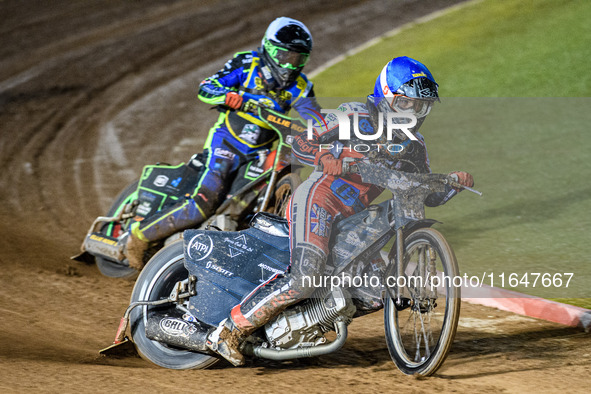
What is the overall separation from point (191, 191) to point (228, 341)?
9.44ft

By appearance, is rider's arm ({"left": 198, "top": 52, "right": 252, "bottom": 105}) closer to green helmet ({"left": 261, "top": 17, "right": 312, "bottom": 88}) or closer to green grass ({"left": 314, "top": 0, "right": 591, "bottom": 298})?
green helmet ({"left": 261, "top": 17, "right": 312, "bottom": 88})

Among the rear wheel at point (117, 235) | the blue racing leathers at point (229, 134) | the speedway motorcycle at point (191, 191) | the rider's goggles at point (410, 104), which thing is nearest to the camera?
the rider's goggles at point (410, 104)

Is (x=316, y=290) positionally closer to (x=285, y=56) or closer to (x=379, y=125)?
(x=379, y=125)

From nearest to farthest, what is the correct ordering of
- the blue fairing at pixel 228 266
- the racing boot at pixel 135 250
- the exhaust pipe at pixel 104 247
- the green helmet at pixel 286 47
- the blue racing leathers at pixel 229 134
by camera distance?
the blue fairing at pixel 228 266, the green helmet at pixel 286 47, the blue racing leathers at pixel 229 134, the racing boot at pixel 135 250, the exhaust pipe at pixel 104 247

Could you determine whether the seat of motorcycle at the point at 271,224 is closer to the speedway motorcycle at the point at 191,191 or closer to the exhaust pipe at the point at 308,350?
the exhaust pipe at the point at 308,350

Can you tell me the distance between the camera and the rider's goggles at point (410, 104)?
488cm

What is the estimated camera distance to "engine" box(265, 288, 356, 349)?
497 centimetres

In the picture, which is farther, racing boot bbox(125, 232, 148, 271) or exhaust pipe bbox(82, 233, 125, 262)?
exhaust pipe bbox(82, 233, 125, 262)

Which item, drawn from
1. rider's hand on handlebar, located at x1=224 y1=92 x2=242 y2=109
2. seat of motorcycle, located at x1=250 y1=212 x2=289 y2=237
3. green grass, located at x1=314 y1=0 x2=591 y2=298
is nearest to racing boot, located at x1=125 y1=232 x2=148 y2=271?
rider's hand on handlebar, located at x1=224 y1=92 x2=242 y2=109

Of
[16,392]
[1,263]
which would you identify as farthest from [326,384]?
[1,263]

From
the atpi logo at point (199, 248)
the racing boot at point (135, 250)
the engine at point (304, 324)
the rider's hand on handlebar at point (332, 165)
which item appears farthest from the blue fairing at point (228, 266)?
the racing boot at point (135, 250)

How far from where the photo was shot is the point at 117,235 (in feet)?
26.6

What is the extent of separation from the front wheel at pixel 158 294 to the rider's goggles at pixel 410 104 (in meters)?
1.80

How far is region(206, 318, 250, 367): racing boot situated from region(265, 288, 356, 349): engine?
0.69 feet
